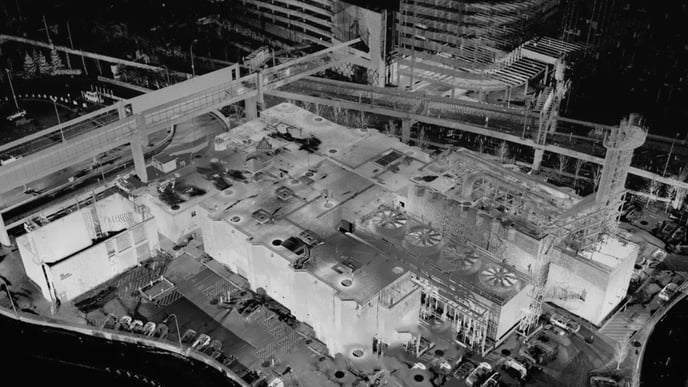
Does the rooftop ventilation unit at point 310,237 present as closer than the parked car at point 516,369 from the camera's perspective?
No

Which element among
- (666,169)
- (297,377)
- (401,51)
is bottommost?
(297,377)

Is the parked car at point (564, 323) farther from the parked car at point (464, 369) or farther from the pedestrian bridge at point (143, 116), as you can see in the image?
the pedestrian bridge at point (143, 116)

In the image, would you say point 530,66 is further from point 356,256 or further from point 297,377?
point 297,377

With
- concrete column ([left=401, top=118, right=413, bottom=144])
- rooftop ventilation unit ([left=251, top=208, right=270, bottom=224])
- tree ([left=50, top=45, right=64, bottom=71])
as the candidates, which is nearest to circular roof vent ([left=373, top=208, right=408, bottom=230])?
rooftop ventilation unit ([left=251, top=208, right=270, bottom=224])

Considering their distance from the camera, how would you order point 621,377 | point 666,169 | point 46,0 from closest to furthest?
point 621,377 → point 666,169 → point 46,0

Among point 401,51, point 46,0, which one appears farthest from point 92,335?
point 46,0

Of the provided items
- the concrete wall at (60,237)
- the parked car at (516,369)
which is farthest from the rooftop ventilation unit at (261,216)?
the parked car at (516,369)
